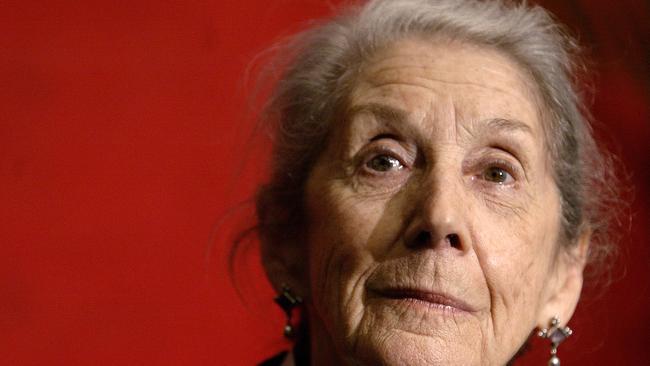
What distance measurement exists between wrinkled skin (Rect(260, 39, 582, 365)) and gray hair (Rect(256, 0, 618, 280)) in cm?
4

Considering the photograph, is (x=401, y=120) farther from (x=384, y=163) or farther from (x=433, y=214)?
(x=433, y=214)

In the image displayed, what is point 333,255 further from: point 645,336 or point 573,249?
point 645,336

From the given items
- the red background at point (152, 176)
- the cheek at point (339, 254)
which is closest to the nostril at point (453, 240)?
the cheek at point (339, 254)

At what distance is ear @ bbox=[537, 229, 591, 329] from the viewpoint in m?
1.73

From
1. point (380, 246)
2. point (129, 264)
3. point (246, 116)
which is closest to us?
point (380, 246)

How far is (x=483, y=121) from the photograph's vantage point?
1580mm

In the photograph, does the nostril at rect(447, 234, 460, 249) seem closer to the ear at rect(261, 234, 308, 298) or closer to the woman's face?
the woman's face

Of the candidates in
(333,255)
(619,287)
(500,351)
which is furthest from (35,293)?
(619,287)

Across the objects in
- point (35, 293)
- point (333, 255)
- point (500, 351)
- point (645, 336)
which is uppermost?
point (333, 255)

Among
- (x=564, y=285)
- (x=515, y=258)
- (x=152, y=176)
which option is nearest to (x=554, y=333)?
(x=564, y=285)

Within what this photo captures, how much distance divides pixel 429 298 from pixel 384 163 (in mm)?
253

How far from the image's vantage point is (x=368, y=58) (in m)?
1.71

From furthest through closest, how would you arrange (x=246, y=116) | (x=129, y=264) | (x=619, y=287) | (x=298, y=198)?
(x=619, y=287), (x=129, y=264), (x=246, y=116), (x=298, y=198)

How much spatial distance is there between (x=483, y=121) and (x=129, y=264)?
38.8 inches
